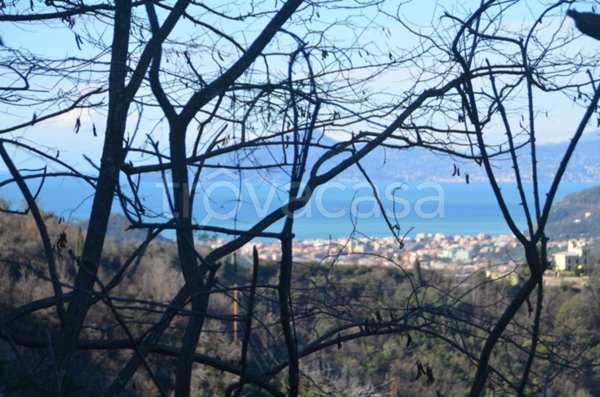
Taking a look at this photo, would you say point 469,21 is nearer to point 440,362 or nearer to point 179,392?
point 179,392

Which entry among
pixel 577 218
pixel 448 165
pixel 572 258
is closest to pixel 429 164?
pixel 448 165

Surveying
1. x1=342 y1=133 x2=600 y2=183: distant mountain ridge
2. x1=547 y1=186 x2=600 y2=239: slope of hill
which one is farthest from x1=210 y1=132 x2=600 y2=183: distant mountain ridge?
x1=547 y1=186 x2=600 y2=239: slope of hill

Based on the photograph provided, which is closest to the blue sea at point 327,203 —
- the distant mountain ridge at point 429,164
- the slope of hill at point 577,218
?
the distant mountain ridge at point 429,164

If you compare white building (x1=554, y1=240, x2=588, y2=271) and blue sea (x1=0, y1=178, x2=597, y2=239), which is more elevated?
blue sea (x1=0, y1=178, x2=597, y2=239)

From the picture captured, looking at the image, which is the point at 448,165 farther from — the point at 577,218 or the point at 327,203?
the point at 577,218

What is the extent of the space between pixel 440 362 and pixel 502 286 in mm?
1193

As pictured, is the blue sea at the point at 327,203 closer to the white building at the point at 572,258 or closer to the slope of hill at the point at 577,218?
the white building at the point at 572,258

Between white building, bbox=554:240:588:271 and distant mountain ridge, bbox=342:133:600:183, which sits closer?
distant mountain ridge, bbox=342:133:600:183

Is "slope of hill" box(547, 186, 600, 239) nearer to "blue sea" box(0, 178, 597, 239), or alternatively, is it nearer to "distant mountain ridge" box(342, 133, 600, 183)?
"distant mountain ridge" box(342, 133, 600, 183)

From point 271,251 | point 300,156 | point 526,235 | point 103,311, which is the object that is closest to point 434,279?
point 271,251

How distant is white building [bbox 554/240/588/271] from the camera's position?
3266 millimetres

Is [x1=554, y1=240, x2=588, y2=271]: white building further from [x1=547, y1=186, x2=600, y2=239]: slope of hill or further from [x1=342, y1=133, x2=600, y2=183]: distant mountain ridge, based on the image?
[x1=547, y1=186, x2=600, y2=239]: slope of hill

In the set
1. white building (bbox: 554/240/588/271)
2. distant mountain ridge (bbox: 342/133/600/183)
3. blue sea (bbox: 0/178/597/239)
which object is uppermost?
distant mountain ridge (bbox: 342/133/600/183)

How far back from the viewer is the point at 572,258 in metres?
3.34
